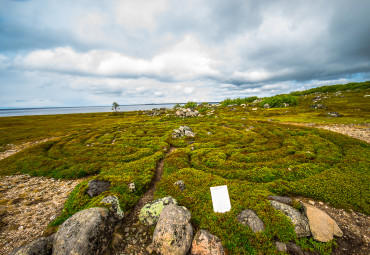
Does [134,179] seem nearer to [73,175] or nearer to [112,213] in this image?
[112,213]

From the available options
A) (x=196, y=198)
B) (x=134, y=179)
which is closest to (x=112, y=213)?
(x=134, y=179)

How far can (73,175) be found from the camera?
18.1 meters

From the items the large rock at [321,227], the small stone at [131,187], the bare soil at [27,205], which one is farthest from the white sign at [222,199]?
the bare soil at [27,205]

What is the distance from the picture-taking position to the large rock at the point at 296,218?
8.51 meters

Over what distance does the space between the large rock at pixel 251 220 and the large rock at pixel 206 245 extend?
85.6 inches

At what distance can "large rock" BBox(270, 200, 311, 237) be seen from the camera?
851 cm

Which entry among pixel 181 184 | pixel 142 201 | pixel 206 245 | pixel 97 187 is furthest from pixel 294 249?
pixel 97 187

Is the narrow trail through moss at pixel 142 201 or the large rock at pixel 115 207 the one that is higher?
the large rock at pixel 115 207

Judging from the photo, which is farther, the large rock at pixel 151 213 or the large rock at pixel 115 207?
the large rock at pixel 115 207

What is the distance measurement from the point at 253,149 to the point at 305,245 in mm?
15311

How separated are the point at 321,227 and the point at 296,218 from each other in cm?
134

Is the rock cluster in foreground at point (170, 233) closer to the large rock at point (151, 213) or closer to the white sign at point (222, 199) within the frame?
the white sign at point (222, 199)

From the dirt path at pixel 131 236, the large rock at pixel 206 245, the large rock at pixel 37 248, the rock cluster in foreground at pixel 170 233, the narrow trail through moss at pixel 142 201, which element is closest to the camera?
the large rock at pixel 37 248

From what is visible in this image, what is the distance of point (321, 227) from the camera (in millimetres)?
8633
